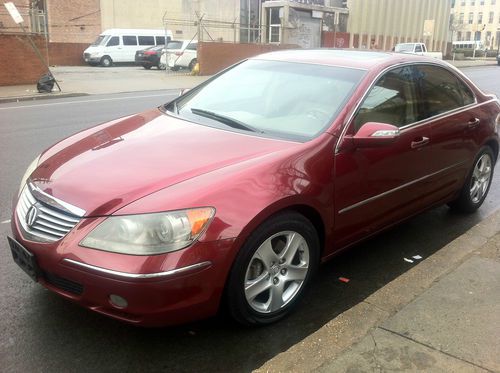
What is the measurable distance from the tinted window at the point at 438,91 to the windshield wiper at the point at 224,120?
148 cm

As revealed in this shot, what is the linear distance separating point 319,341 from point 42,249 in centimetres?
150

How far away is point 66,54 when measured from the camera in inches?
1419

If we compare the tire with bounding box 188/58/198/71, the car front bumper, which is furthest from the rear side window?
the tire with bounding box 188/58/198/71

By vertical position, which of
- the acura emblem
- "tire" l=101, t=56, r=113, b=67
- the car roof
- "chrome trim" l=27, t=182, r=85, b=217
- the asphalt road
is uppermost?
the car roof

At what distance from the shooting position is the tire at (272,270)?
282 cm

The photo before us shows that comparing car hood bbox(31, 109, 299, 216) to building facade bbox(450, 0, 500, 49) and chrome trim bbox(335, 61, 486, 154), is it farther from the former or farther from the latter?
building facade bbox(450, 0, 500, 49)

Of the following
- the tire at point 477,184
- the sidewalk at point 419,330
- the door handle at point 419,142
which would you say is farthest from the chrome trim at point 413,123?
the sidewalk at point 419,330

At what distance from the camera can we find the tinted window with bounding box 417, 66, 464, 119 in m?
4.23

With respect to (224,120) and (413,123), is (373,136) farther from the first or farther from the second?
(224,120)

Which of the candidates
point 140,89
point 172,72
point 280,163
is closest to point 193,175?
point 280,163

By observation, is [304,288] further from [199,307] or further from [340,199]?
[199,307]

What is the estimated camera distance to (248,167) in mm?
2930

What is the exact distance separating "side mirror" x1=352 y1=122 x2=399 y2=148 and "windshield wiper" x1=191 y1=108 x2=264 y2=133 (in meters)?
0.63

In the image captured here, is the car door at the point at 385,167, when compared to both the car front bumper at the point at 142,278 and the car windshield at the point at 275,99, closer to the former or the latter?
the car windshield at the point at 275,99
